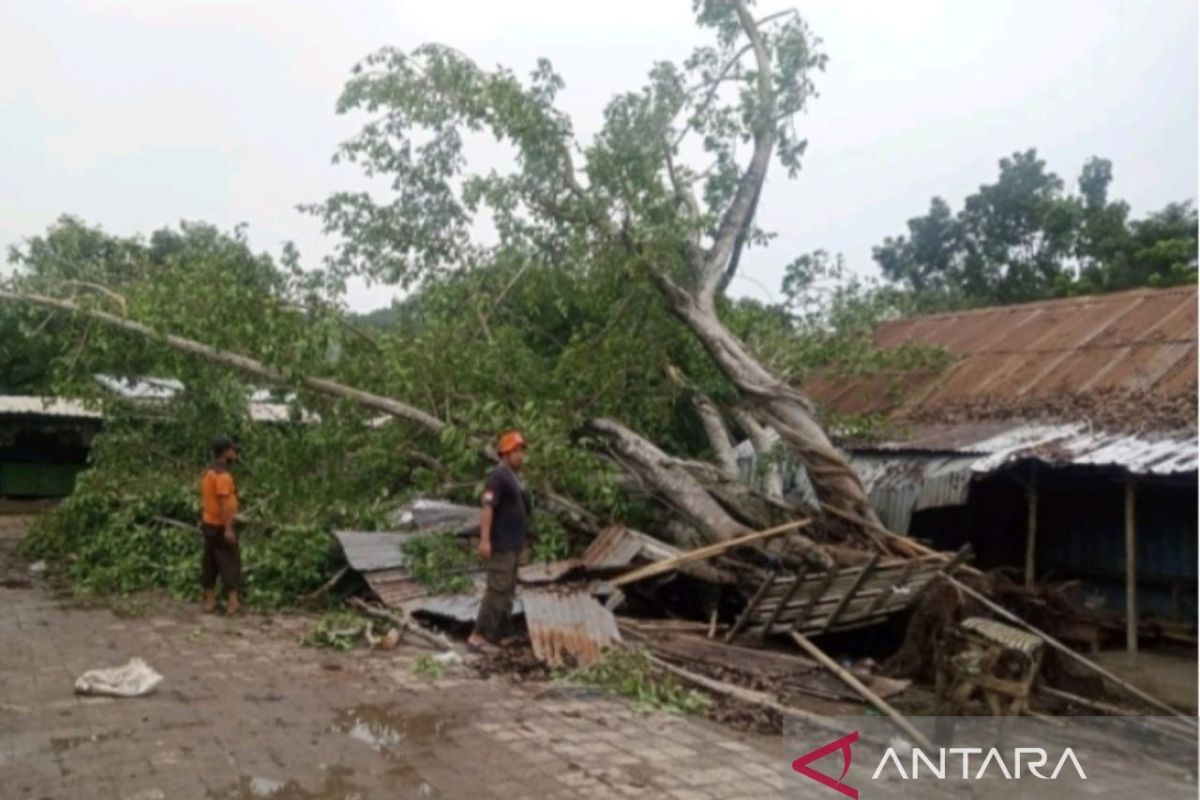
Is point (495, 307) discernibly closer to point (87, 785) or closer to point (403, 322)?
point (403, 322)

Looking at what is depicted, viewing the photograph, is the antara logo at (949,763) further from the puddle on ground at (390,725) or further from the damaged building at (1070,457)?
the damaged building at (1070,457)

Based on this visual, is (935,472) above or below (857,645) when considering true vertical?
above

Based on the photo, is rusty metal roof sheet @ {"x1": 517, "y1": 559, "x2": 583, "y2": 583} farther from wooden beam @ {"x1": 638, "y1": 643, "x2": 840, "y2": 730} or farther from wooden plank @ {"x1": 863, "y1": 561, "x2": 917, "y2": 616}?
wooden plank @ {"x1": 863, "y1": 561, "x2": 917, "y2": 616}

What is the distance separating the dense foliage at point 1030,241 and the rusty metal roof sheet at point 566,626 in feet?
50.0

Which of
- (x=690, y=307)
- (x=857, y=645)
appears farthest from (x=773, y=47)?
(x=857, y=645)

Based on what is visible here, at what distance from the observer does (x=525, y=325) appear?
37.8 feet

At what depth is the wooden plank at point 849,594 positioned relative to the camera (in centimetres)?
722

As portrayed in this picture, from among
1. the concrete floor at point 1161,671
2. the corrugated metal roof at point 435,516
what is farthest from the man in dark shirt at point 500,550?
the concrete floor at point 1161,671

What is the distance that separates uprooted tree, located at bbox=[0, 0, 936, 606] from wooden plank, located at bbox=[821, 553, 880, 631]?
2.67 ft

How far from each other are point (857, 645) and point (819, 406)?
328 cm

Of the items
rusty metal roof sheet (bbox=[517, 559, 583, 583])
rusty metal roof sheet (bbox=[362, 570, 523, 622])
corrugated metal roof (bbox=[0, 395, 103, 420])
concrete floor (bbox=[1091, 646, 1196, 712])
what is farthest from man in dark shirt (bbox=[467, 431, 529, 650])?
corrugated metal roof (bbox=[0, 395, 103, 420])

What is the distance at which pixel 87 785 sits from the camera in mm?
4578

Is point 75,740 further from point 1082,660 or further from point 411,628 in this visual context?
point 1082,660

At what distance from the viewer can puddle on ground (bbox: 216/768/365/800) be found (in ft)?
14.9
